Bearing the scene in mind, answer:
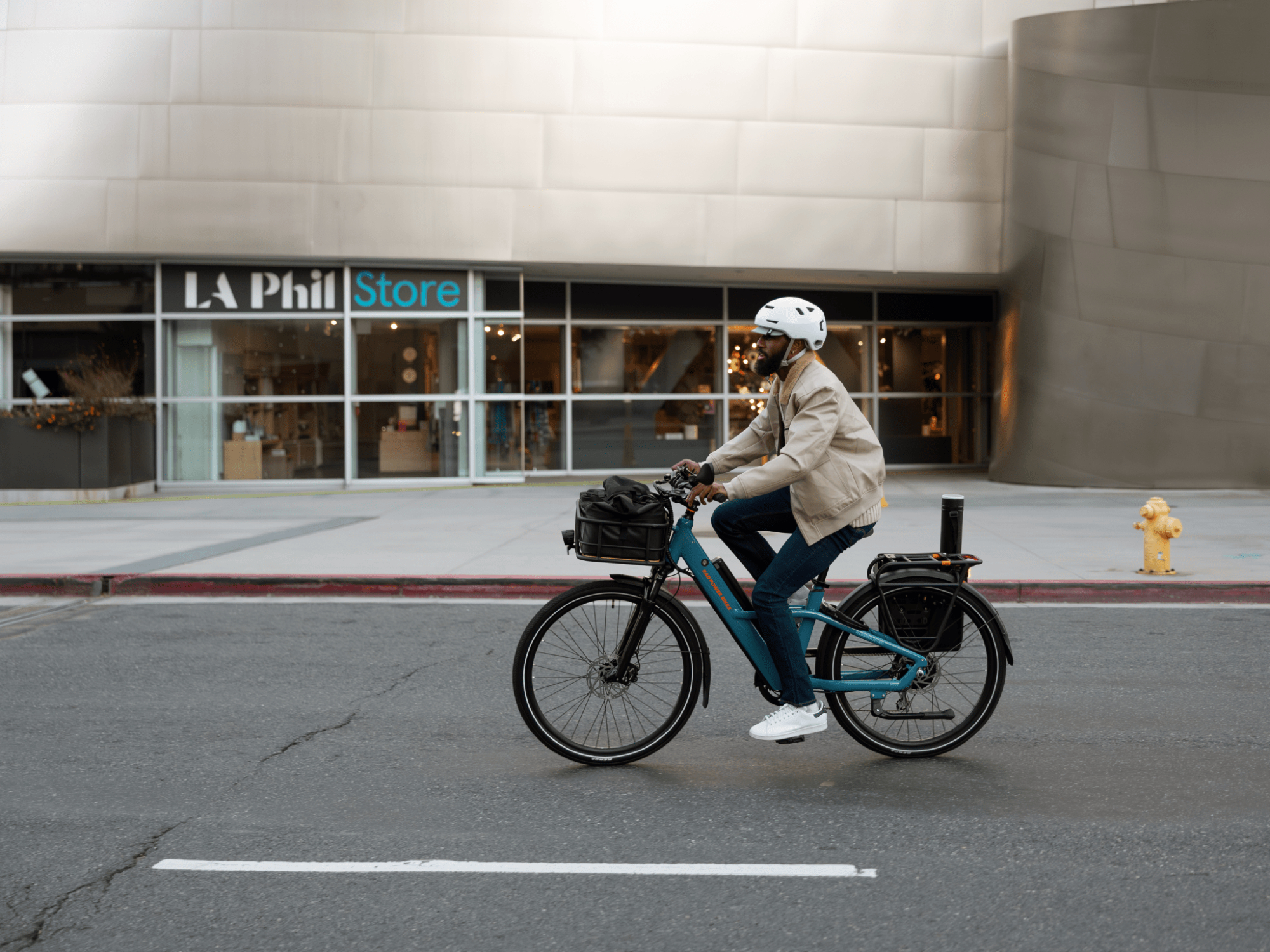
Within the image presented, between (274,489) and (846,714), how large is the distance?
58.6ft

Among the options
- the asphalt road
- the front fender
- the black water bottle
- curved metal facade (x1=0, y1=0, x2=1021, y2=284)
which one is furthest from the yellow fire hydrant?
curved metal facade (x1=0, y1=0, x2=1021, y2=284)

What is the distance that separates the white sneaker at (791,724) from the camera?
499cm

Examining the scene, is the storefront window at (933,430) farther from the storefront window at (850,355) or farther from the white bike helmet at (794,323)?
the white bike helmet at (794,323)

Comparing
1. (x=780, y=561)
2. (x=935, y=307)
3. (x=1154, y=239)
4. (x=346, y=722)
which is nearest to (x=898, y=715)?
(x=780, y=561)

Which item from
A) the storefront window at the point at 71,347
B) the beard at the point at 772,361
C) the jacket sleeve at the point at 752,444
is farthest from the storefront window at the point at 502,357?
the beard at the point at 772,361

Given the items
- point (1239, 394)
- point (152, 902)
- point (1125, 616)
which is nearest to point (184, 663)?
point (152, 902)

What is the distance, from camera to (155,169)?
2033 cm

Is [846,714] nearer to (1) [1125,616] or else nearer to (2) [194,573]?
(1) [1125,616]

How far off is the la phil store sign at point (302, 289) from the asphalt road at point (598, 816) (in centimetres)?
1477

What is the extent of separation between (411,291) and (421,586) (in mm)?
12305

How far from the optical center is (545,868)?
3.96 m

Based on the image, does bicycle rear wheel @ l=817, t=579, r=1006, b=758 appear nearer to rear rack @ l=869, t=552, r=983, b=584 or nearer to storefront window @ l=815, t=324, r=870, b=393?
rear rack @ l=869, t=552, r=983, b=584

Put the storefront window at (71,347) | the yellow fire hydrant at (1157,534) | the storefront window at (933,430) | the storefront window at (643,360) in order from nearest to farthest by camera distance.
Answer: the yellow fire hydrant at (1157,534)
the storefront window at (71,347)
the storefront window at (643,360)
the storefront window at (933,430)

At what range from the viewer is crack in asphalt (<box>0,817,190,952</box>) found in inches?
134
